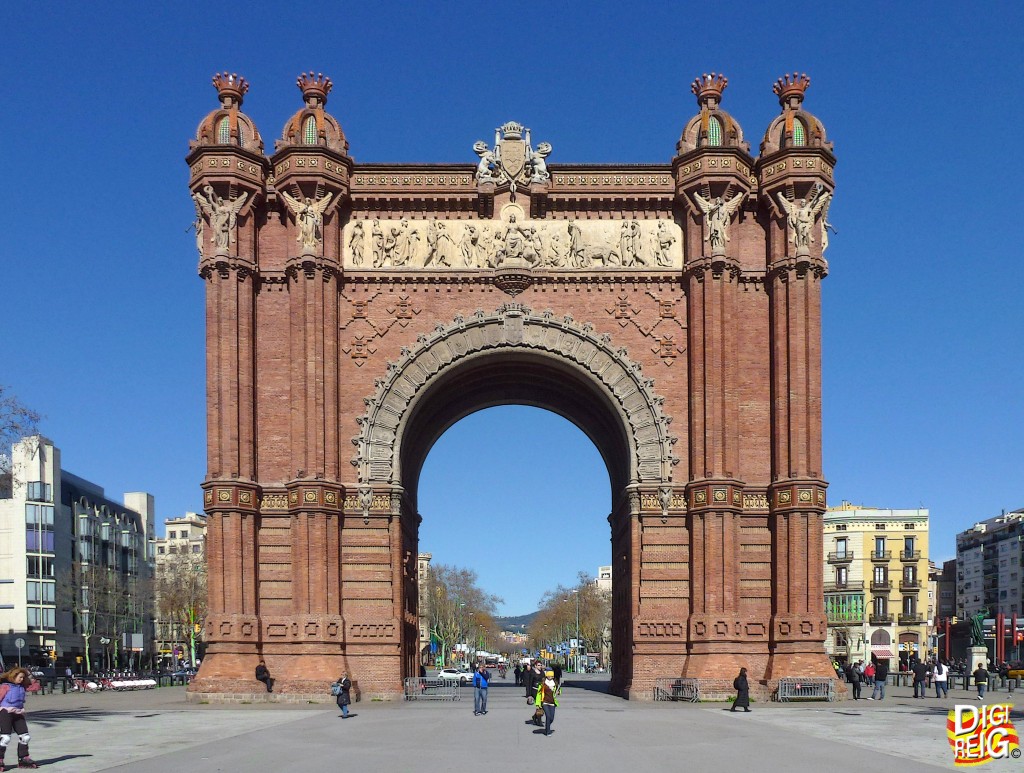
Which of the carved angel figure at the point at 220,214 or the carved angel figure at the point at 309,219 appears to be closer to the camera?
the carved angel figure at the point at 220,214

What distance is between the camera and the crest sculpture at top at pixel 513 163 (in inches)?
1694

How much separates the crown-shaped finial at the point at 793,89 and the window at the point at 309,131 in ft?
53.4

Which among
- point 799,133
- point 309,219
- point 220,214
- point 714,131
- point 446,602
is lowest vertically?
point 446,602

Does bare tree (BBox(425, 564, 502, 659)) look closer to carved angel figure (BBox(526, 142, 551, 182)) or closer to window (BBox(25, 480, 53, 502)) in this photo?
Answer: window (BBox(25, 480, 53, 502))

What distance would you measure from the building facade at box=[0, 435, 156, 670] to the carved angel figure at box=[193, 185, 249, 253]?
55878 mm

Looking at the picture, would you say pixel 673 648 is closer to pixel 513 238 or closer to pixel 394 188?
pixel 513 238

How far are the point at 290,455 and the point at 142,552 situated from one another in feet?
295

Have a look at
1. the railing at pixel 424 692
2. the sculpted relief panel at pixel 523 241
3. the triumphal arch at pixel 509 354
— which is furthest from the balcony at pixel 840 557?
the sculpted relief panel at pixel 523 241

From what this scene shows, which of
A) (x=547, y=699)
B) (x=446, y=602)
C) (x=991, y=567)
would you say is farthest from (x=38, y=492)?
(x=991, y=567)

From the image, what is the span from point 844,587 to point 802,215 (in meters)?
73.3

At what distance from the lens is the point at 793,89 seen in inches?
1706

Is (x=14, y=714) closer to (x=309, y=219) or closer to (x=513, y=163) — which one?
(x=309, y=219)

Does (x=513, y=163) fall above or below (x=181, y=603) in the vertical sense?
above

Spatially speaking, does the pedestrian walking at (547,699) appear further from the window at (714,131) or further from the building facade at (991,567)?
the building facade at (991,567)
